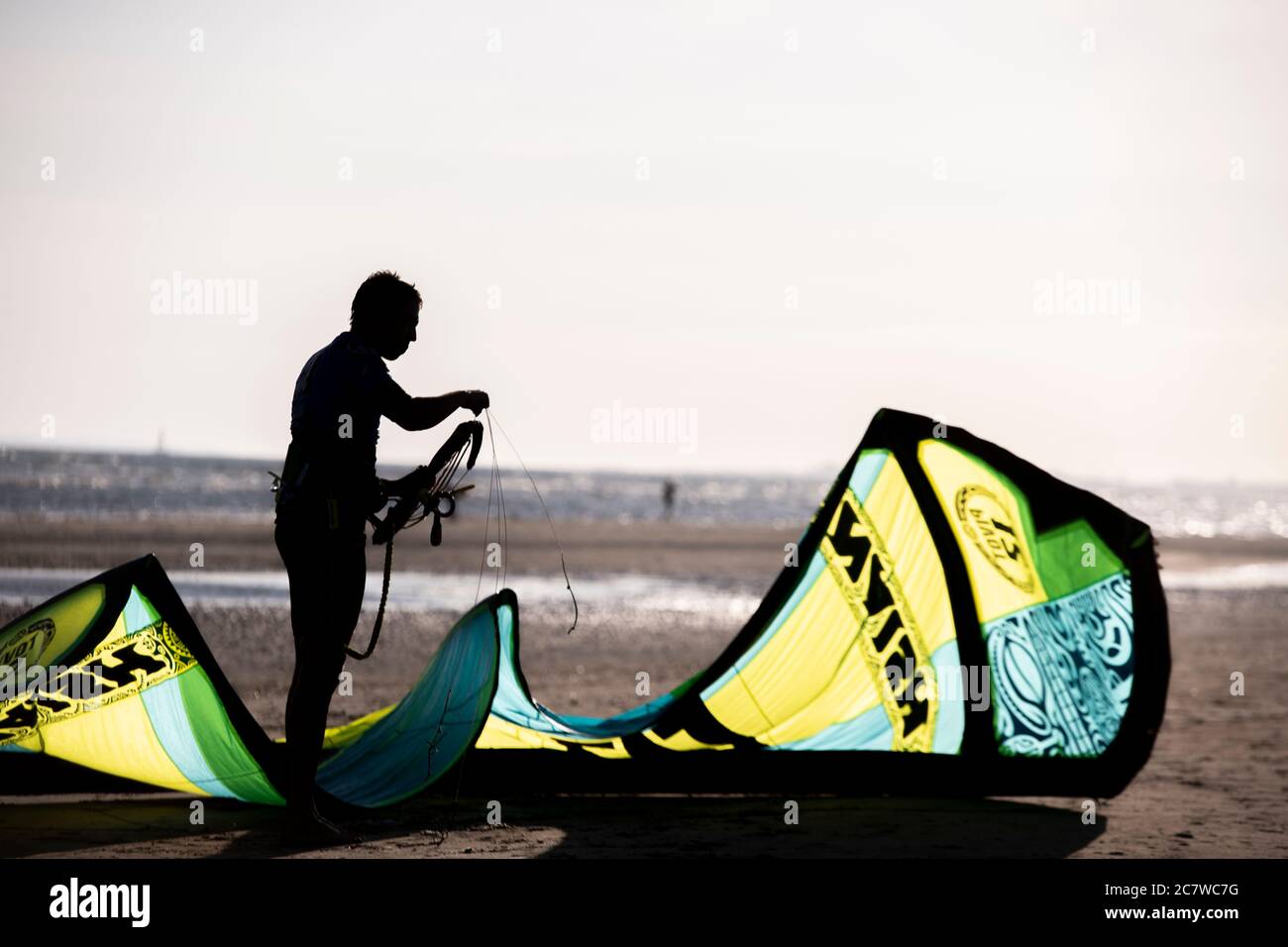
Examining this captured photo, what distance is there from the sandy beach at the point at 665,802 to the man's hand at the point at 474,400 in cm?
154

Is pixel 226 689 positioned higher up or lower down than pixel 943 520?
lower down

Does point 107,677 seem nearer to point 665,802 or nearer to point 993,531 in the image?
point 665,802

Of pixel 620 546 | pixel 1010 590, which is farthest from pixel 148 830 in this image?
pixel 620 546

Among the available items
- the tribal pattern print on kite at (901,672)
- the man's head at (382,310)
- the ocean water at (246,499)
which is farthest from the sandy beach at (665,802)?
the ocean water at (246,499)

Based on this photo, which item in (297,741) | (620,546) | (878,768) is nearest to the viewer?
(297,741)

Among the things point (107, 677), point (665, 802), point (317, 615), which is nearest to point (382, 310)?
point (317, 615)

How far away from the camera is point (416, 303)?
5.29 meters

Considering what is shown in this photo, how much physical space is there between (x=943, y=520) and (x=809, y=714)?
1.03m

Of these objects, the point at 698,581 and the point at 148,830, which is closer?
the point at 148,830

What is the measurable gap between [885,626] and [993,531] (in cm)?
63

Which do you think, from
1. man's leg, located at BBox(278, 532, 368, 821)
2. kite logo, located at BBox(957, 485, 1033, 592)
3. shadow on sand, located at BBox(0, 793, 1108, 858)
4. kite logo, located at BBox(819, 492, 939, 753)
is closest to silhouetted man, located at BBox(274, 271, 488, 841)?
man's leg, located at BBox(278, 532, 368, 821)

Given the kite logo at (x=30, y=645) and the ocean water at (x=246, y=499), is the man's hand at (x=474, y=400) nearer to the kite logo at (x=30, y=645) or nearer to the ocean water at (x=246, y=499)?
the kite logo at (x=30, y=645)
